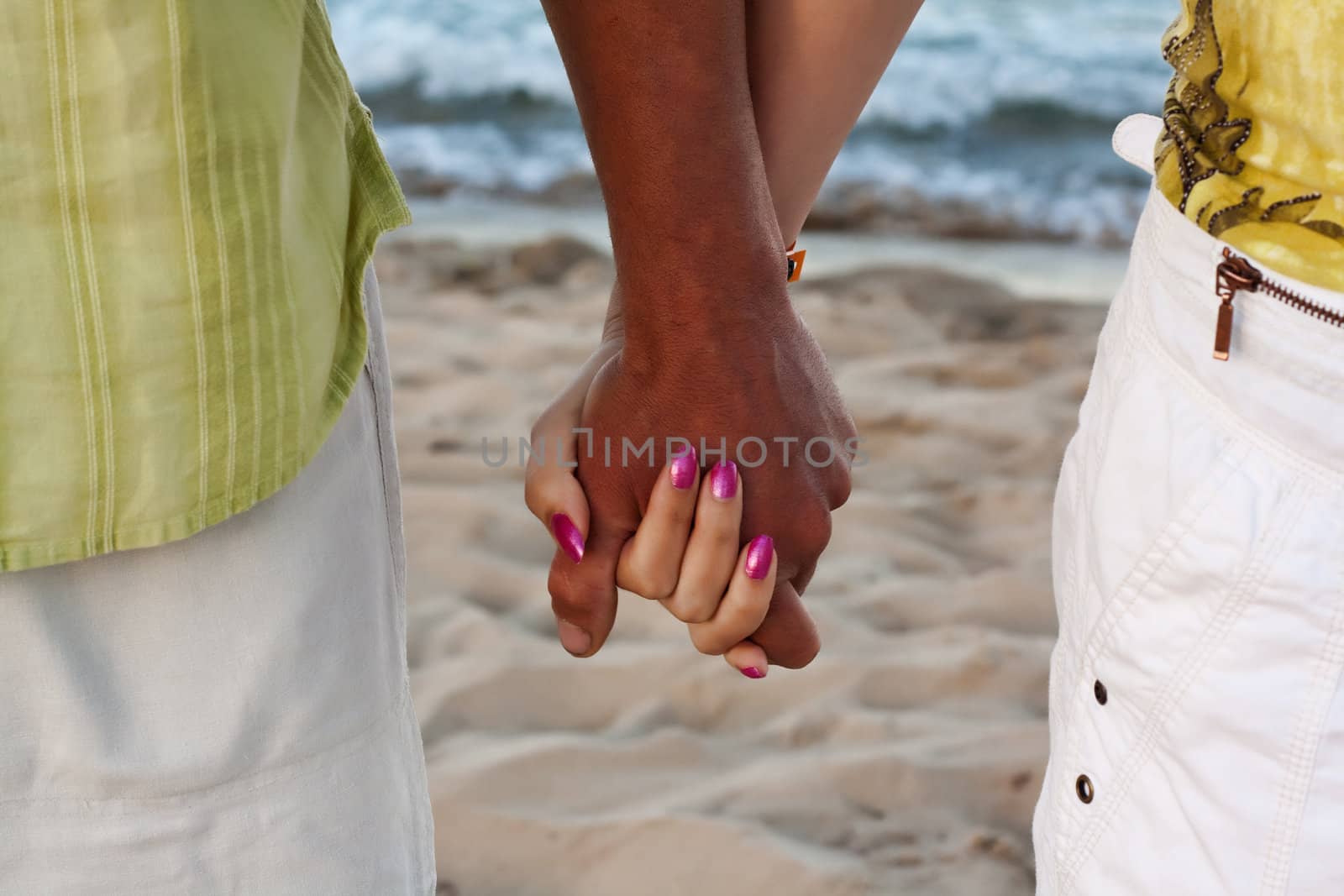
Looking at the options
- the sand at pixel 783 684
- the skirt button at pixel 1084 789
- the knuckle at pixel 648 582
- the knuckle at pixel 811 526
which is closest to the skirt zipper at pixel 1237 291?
the skirt button at pixel 1084 789

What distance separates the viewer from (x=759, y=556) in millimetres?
1071

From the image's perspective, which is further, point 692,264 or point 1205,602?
point 692,264

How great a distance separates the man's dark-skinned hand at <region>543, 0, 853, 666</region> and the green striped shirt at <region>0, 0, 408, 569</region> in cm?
24

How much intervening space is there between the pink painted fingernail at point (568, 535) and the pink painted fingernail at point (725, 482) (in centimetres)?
15

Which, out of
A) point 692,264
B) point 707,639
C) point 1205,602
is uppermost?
point 692,264

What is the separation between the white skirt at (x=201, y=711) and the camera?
763mm

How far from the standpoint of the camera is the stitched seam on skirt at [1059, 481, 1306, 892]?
0.73m

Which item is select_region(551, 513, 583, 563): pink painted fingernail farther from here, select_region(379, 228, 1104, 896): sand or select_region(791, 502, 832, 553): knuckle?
select_region(379, 228, 1104, 896): sand

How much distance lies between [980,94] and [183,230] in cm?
627

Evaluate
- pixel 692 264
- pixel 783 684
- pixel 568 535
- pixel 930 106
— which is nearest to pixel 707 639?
pixel 568 535

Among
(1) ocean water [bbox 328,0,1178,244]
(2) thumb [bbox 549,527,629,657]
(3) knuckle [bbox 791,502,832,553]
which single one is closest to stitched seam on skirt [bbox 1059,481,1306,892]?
(3) knuckle [bbox 791,502,832,553]

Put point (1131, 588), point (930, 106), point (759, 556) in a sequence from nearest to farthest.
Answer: point (1131, 588)
point (759, 556)
point (930, 106)

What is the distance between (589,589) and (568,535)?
0.06m

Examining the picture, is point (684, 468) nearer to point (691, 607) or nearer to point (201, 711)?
point (691, 607)
